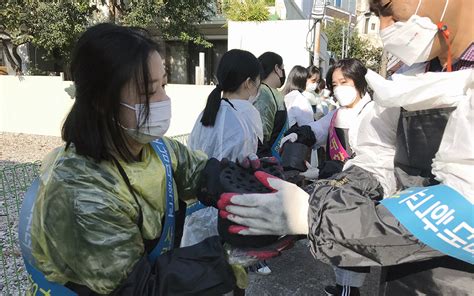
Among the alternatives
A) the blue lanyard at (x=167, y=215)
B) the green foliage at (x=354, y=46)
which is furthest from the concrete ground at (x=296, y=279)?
the green foliage at (x=354, y=46)

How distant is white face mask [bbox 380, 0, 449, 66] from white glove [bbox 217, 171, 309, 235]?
602 millimetres

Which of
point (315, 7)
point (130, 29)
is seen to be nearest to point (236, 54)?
point (130, 29)

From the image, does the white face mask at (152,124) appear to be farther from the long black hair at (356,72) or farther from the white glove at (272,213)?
the long black hair at (356,72)

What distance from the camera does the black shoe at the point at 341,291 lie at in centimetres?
280

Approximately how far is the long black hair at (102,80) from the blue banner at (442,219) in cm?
92

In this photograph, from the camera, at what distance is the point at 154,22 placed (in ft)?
39.7

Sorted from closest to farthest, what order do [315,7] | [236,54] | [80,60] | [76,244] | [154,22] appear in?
1. [76,244]
2. [80,60]
3. [236,54]
4. [315,7]
5. [154,22]

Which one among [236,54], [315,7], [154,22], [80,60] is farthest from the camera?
[154,22]

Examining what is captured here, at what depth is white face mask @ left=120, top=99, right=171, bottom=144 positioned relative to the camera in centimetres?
141

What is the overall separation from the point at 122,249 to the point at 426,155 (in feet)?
3.26

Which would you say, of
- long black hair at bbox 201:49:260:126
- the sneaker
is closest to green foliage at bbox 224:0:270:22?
long black hair at bbox 201:49:260:126

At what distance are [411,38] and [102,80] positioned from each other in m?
1.02

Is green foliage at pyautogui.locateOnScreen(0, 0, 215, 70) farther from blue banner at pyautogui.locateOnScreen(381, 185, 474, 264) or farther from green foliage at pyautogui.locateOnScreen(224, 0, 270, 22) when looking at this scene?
blue banner at pyautogui.locateOnScreen(381, 185, 474, 264)

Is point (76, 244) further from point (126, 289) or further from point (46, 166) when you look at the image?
point (46, 166)
